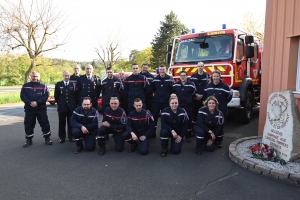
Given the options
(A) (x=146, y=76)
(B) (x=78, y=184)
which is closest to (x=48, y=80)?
(A) (x=146, y=76)

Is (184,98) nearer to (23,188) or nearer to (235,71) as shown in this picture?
(235,71)

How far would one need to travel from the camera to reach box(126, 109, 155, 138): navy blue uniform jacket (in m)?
5.32

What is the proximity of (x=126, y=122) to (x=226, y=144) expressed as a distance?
2.34m

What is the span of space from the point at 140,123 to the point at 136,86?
1214mm

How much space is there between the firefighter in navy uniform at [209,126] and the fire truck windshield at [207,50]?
2186 mm

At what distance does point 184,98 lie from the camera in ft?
19.6

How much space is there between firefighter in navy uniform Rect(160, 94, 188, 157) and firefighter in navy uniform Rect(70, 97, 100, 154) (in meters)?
1.49

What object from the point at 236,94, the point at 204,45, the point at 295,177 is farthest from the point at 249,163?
the point at 204,45

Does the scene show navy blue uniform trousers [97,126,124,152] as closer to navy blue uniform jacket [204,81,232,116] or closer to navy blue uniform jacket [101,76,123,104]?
navy blue uniform jacket [101,76,123,104]

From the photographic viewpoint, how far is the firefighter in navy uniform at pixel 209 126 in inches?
203

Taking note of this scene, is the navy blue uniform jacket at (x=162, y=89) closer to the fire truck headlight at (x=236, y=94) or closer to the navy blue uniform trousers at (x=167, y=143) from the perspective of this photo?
the navy blue uniform trousers at (x=167, y=143)

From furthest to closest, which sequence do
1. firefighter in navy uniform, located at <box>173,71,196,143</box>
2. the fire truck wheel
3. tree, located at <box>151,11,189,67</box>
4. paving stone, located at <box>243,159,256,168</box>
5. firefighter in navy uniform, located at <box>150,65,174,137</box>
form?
tree, located at <box>151,11,189,67</box> → the fire truck wheel → firefighter in navy uniform, located at <box>150,65,174,137</box> → firefighter in navy uniform, located at <box>173,71,196,143</box> → paving stone, located at <box>243,159,256,168</box>

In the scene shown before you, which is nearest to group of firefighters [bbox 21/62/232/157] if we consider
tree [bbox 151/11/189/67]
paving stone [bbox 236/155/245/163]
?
paving stone [bbox 236/155/245/163]

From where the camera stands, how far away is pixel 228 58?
6.86 m
